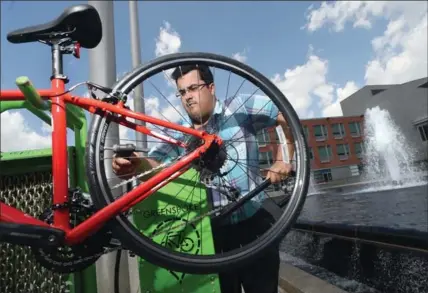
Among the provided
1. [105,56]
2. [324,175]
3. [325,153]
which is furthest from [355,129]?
[105,56]

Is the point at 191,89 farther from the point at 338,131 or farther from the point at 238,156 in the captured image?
the point at 338,131

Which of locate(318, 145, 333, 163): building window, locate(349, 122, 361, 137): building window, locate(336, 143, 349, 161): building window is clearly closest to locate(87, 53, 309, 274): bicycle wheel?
locate(318, 145, 333, 163): building window

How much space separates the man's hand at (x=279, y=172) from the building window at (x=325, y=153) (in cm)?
5891

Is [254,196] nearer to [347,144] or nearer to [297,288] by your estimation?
[297,288]

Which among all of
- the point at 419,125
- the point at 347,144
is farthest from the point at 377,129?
the point at 347,144

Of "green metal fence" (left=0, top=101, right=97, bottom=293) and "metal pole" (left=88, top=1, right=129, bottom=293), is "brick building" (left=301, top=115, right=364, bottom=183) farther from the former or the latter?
"green metal fence" (left=0, top=101, right=97, bottom=293)

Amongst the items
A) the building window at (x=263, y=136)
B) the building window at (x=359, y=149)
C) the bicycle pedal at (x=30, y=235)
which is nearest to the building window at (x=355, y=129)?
the building window at (x=359, y=149)

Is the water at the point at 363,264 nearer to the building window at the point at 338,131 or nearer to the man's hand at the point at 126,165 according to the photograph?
the man's hand at the point at 126,165

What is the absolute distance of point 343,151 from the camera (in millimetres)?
58969

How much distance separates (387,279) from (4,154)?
473 centimetres

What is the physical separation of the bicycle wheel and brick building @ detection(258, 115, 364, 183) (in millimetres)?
56270

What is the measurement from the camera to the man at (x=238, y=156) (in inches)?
76.5

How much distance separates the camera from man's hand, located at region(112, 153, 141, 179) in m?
1.73

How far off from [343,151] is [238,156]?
61.7 metres
